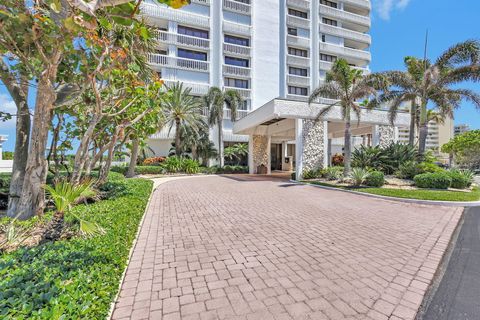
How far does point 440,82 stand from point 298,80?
2022 cm

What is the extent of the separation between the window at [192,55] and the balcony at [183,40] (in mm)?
806

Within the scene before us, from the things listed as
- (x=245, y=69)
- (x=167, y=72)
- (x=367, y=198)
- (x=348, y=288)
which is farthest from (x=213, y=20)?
(x=348, y=288)

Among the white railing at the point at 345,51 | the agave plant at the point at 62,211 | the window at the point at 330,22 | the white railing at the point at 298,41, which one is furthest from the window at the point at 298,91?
the agave plant at the point at 62,211

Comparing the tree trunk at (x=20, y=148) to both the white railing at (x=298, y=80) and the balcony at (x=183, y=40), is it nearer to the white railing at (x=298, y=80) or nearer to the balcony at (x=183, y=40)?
the balcony at (x=183, y=40)

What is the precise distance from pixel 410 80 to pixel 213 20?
23226 millimetres

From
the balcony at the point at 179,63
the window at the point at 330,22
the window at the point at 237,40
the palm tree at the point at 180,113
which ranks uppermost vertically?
the window at the point at 330,22

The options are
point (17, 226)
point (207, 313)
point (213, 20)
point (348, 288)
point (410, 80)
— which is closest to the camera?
point (207, 313)

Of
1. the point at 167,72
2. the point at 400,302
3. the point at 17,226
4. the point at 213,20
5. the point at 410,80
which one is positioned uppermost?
the point at 213,20

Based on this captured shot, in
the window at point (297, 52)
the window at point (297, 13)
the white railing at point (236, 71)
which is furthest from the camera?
the window at point (297, 13)

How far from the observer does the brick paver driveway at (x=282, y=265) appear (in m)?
2.71

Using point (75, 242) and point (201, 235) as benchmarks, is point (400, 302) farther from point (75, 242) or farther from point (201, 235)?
point (75, 242)

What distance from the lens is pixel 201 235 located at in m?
5.12

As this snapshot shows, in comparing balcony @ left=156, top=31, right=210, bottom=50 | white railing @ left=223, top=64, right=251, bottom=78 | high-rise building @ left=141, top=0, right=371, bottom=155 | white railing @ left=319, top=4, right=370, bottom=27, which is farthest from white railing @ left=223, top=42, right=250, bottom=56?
white railing @ left=319, top=4, right=370, bottom=27

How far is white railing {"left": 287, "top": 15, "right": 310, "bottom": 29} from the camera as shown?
32.7 meters
